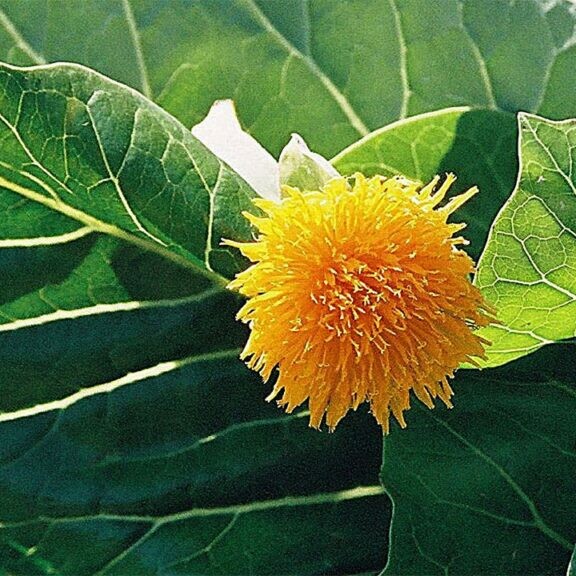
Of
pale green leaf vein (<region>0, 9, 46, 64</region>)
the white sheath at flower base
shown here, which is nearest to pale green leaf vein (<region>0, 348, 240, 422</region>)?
the white sheath at flower base

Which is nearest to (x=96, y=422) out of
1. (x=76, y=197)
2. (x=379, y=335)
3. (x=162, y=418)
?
(x=162, y=418)

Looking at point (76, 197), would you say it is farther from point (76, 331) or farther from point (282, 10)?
point (282, 10)

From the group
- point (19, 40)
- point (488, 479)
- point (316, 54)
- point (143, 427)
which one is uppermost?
point (19, 40)

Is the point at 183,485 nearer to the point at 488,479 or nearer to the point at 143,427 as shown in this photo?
the point at 143,427

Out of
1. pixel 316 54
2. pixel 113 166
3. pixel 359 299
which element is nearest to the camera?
pixel 359 299

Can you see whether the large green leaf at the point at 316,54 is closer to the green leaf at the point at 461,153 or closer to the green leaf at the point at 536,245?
the green leaf at the point at 461,153

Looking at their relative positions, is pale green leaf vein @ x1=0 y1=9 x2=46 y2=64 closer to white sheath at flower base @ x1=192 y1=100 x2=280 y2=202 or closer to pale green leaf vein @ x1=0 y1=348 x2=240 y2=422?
white sheath at flower base @ x1=192 y1=100 x2=280 y2=202

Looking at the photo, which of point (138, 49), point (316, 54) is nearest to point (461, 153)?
point (316, 54)
